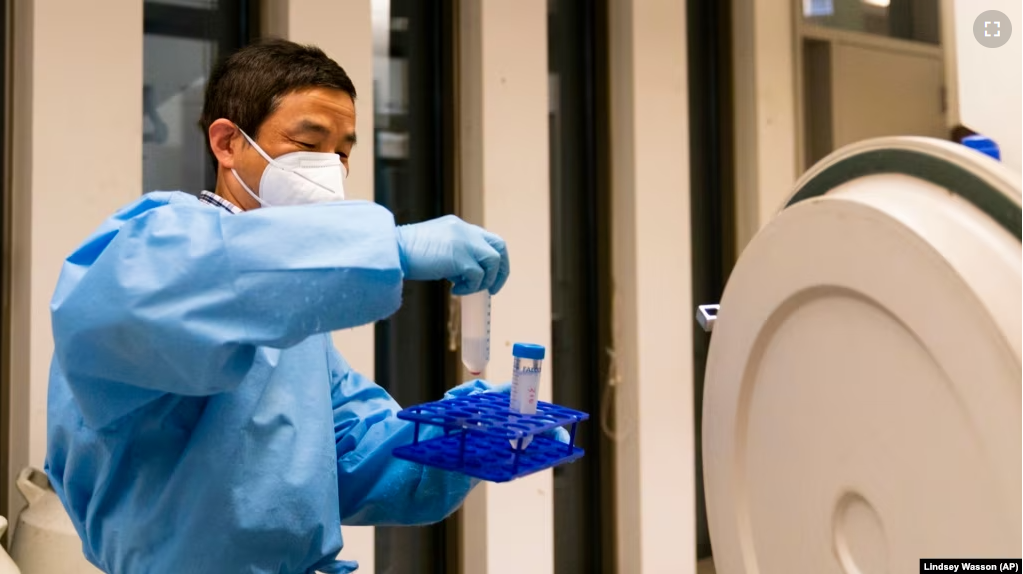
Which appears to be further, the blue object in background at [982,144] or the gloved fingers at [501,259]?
the gloved fingers at [501,259]

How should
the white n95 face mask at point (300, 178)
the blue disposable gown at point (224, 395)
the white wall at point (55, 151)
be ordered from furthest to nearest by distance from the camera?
the white wall at point (55, 151), the white n95 face mask at point (300, 178), the blue disposable gown at point (224, 395)

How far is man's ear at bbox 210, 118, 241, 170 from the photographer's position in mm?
1131

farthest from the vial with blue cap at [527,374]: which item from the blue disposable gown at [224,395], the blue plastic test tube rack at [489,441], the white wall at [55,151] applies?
the white wall at [55,151]

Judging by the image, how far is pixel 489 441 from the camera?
991 millimetres

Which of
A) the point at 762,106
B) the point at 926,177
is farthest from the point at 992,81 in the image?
the point at 762,106

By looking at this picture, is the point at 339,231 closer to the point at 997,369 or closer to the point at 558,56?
the point at 997,369

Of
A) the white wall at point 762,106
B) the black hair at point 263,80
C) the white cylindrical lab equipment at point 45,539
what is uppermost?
the white wall at point 762,106

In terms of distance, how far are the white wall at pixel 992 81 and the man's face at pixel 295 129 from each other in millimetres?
748

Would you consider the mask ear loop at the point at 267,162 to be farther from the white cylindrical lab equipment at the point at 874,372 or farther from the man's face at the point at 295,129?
the white cylindrical lab equipment at the point at 874,372

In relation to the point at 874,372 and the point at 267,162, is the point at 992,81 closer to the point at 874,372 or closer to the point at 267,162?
the point at 874,372

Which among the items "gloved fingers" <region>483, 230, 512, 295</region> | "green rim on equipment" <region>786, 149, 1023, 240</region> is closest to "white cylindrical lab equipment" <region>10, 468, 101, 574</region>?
"gloved fingers" <region>483, 230, 512, 295</region>

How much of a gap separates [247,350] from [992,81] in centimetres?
75

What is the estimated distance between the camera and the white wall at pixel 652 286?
8.00ft

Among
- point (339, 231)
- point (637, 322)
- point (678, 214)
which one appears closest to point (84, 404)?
point (339, 231)
